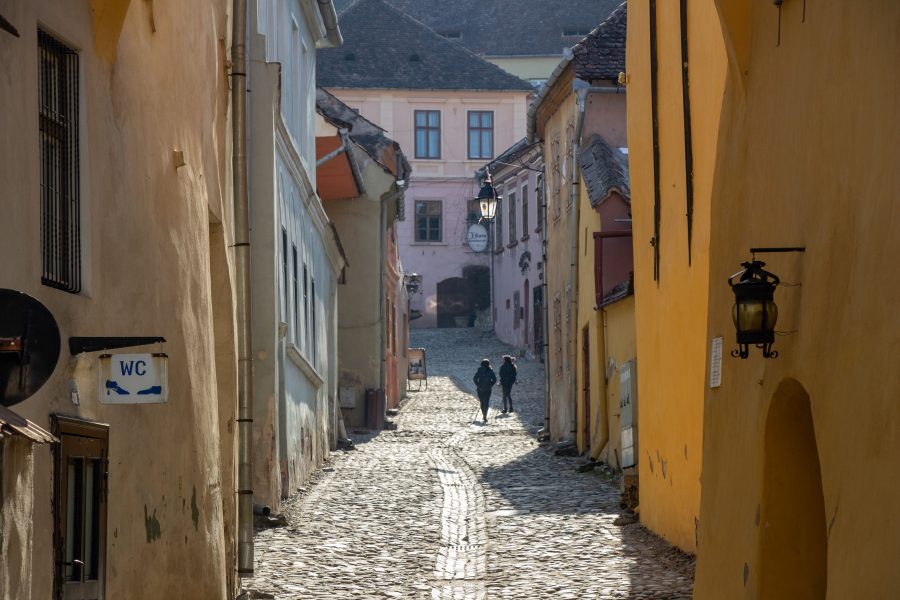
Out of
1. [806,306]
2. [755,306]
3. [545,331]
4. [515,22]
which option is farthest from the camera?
[515,22]

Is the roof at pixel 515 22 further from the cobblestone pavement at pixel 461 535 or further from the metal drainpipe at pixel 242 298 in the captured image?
the metal drainpipe at pixel 242 298

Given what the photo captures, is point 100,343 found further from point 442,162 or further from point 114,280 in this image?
point 442,162

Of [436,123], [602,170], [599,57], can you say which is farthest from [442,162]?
[602,170]

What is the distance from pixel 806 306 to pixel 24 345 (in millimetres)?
3519

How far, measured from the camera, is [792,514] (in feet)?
26.6

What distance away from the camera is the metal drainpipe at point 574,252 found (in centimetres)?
2456

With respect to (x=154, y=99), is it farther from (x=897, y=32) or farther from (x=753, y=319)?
(x=897, y=32)

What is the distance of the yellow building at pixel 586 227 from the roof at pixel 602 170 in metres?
0.02

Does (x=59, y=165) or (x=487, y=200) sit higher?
(x=487, y=200)

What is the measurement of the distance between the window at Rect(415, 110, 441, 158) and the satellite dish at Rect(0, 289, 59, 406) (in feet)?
169

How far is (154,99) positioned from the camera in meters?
10.0

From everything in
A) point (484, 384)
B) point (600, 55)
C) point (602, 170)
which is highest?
point (600, 55)

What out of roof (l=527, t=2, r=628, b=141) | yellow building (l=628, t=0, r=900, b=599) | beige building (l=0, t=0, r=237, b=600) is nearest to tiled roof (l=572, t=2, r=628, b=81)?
roof (l=527, t=2, r=628, b=141)

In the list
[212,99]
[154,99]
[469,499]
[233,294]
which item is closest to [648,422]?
[469,499]
